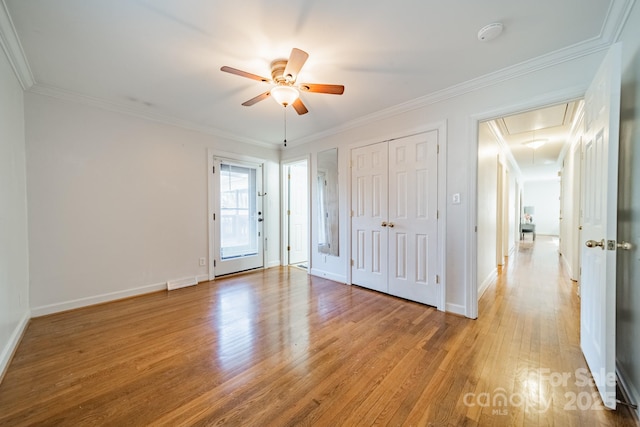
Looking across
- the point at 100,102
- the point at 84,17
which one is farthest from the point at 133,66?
the point at 100,102

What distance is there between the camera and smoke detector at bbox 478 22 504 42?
176 cm

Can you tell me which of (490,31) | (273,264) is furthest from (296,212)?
(490,31)

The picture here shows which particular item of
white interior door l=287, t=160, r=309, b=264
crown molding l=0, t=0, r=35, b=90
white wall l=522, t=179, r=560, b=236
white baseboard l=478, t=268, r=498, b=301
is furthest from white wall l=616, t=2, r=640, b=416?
white wall l=522, t=179, r=560, b=236

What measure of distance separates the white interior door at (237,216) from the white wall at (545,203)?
12328 mm

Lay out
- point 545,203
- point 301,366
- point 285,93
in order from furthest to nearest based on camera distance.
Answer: point 545,203, point 285,93, point 301,366

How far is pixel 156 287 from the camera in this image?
3.46m

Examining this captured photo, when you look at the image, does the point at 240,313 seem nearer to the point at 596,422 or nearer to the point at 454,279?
the point at 454,279

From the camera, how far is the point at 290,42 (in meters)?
1.96

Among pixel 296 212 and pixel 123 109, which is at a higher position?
pixel 123 109

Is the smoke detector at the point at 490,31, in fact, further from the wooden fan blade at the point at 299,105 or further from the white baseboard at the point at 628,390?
the white baseboard at the point at 628,390

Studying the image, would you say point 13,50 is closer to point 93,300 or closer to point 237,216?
point 93,300

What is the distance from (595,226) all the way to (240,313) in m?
3.08

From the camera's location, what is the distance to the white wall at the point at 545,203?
1069 cm

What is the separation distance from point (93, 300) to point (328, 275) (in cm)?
306
